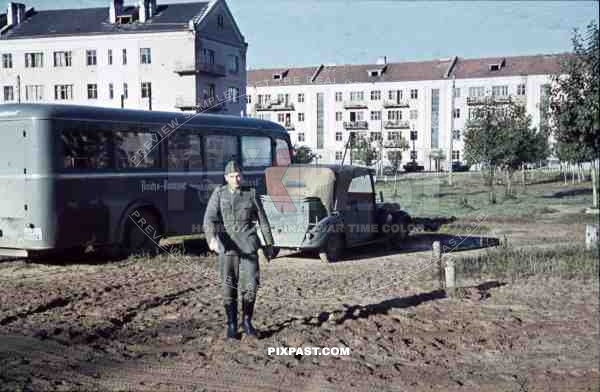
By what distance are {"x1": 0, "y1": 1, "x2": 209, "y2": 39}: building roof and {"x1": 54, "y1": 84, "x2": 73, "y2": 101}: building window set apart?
50.6 inches

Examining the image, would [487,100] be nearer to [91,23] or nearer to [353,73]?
[353,73]

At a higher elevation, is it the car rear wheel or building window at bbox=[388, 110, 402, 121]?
building window at bbox=[388, 110, 402, 121]

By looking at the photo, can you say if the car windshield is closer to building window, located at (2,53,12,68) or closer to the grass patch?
the grass patch

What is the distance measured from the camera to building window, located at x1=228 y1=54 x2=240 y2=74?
573 inches

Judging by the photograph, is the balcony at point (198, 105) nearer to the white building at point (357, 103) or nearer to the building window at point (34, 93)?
the white building at point (357, 103)

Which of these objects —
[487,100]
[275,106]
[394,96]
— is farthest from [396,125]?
[487,100]

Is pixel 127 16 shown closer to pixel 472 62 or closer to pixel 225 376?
pixel 225 376

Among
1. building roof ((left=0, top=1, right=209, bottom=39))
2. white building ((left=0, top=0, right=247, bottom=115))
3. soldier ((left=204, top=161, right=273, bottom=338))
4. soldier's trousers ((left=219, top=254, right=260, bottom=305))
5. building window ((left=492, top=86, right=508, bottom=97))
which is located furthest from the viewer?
building window ((left=492, top=86, right=508, bottom=97))

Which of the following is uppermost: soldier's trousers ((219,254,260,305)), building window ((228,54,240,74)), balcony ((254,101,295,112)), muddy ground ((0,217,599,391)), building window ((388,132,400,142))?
building window ((228,54,240,74))

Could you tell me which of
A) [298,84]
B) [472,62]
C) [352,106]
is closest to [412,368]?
[352,106]

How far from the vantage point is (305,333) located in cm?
696

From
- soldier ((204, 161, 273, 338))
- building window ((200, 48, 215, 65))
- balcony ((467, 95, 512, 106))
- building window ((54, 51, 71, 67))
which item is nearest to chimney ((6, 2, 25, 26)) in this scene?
building window ((54, 51, 71, 67))

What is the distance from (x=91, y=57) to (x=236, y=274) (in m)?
10.8

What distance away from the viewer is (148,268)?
11570 mm
